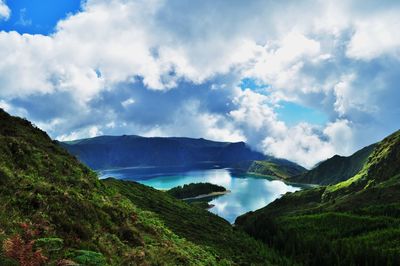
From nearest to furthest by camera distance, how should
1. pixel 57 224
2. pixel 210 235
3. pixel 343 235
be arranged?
pixel 57 224 < pixel 210 235 < pixel 343 235

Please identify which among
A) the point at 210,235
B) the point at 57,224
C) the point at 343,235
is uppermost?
the point at 57,224

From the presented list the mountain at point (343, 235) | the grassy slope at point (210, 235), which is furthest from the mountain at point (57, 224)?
the mountain at point (343, 235)

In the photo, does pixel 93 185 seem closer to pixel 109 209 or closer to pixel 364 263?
pixel 109 209

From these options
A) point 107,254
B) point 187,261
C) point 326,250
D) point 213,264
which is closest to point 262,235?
point 326,250

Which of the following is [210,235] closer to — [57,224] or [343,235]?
[57,224]

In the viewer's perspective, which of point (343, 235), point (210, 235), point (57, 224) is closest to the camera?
point (57, 224)

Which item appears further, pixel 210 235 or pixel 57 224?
pixel 210 235

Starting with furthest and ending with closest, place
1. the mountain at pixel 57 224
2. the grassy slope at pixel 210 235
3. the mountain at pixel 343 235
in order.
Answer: the mountain at pixel 343 235 < the grassy slope at pixel 210 235 < the mountain at pixel 57 224

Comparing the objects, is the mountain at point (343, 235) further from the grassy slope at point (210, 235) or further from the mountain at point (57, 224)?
the mountain at point (57, 224)

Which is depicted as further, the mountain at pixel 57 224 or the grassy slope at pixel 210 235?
the grassy slope at pixel 210 235

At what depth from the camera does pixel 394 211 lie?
6727 inches

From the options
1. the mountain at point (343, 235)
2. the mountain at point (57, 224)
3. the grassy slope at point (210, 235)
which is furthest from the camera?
the mountain at point (343, 235)

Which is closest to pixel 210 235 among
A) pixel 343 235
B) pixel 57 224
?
pixel 57 224

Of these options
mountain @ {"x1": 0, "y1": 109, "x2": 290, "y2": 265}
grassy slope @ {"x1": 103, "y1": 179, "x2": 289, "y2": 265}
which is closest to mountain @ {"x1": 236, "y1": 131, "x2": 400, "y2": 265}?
grassy slope @ {"x1": 103, "y1": 179, "x2": 289, "y2": 265}
